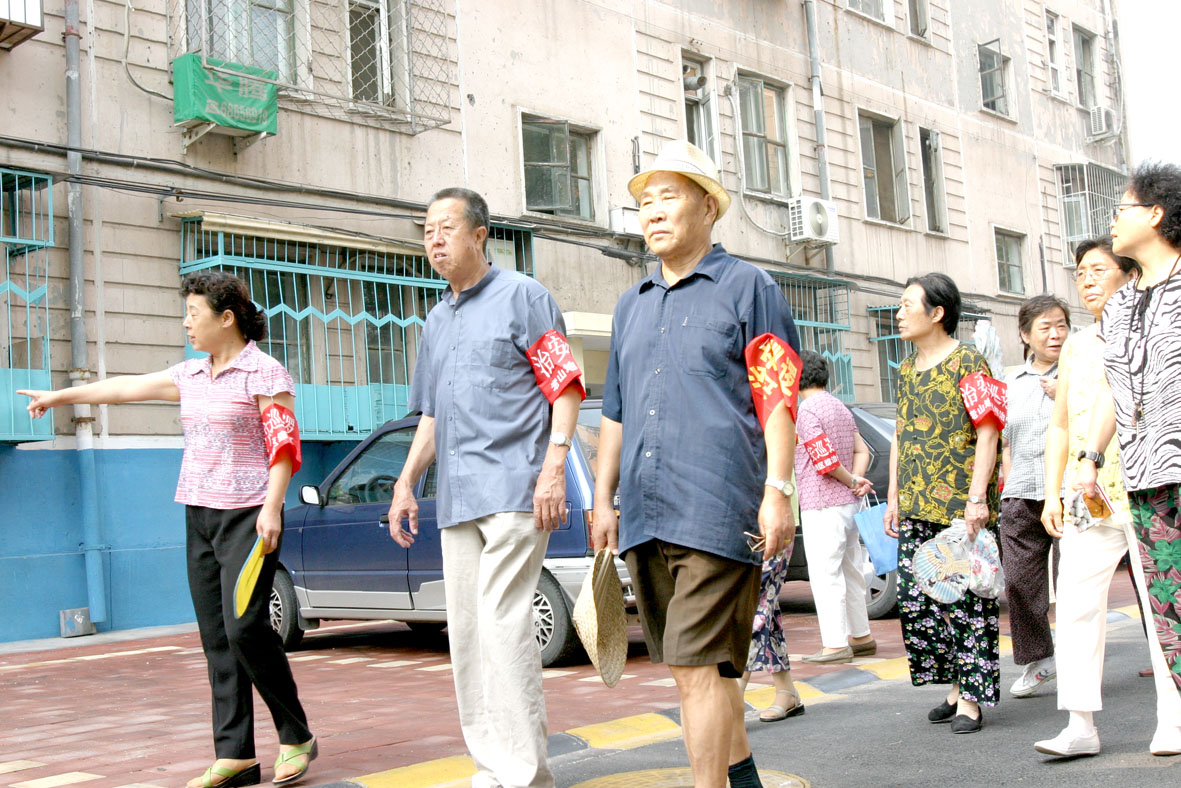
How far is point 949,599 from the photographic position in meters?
5.16

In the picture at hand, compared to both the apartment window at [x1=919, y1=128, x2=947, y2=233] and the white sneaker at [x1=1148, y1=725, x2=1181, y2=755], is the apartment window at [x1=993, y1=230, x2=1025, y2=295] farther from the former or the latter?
the white sneaker at [x1=1148, y1=725, x2=1181, y2=755]

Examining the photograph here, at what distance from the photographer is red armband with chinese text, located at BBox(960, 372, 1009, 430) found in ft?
17.4

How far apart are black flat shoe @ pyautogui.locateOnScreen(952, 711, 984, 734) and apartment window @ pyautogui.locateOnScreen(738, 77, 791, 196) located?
14393mm

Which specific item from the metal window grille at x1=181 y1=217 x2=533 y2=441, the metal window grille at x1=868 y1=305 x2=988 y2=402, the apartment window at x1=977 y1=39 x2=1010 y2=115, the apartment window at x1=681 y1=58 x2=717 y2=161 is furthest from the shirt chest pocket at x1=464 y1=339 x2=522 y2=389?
the apartment window at x1=977 y1=39 x2=1010 y2=115

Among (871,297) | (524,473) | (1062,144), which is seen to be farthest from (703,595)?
(1062,144)

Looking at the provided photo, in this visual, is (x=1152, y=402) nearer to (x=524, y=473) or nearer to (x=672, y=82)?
(x=524, y=473)

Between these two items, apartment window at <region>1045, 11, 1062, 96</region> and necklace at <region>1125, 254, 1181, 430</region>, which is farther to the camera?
apartment window at <region>1045, 11, 1062, 96</region>

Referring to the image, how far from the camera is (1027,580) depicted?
5.93 m

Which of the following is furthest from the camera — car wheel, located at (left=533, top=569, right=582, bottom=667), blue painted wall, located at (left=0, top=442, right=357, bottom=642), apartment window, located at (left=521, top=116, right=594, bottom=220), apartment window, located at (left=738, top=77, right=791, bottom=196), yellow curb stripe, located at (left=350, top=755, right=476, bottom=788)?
apartment window, located at (left=738, top=77, right=791, bottom=196)

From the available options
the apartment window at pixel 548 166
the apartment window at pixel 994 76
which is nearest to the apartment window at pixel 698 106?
the apartment window at pixel 548 166

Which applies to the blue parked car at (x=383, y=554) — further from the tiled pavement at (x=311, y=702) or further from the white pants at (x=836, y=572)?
the white pants at (x=836, y=572)

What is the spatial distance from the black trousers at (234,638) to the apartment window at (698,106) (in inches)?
568

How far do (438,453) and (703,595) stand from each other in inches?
52.5

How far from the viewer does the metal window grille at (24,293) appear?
11.0 m
